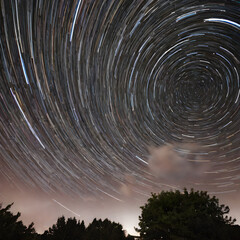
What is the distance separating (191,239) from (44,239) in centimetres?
1778

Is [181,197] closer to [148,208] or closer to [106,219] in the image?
[148,208]

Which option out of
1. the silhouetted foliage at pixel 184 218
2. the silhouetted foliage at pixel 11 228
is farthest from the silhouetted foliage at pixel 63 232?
the silhouetted foliage at pixel 184 218

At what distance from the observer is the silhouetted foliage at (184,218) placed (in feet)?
38.3

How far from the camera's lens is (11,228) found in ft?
46.3

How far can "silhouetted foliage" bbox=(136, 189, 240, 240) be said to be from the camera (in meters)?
11.7

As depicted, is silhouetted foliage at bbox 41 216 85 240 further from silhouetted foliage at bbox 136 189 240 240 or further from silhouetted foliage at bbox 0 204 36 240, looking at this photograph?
silhouetted foliage at bbox 136 189 240 240

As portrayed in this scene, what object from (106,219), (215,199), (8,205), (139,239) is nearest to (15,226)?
(8,205)

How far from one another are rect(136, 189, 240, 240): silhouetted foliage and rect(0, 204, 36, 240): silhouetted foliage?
403 inches

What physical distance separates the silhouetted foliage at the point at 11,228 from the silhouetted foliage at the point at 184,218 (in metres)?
10.2

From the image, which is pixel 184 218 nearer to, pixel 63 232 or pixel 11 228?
pixel 11 228

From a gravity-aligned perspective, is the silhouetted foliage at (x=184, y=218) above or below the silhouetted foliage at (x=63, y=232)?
above

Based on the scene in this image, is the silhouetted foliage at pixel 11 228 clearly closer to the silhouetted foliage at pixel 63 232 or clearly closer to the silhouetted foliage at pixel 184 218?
the silhouetted foliage at pixel 63 232

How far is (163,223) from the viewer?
13.6m

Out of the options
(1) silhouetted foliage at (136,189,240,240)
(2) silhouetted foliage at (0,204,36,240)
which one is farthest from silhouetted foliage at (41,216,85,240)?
(1) silhouetted foliage at (136,189,240,240)
